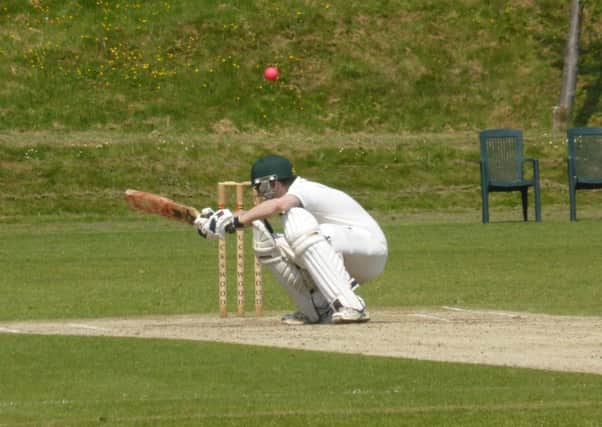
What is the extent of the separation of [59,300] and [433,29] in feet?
83.5

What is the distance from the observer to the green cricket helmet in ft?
39.8

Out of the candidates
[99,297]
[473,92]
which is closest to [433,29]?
[473,92]

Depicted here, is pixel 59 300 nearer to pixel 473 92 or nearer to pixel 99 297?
pixel 99 297

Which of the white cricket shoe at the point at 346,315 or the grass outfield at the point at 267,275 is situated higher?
the white cricket shoe at the point at 346,315

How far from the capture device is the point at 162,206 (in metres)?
12.9

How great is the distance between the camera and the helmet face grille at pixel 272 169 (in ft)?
39.7

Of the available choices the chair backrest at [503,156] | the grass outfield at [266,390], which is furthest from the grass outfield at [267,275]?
the grass outfield at [266,390]

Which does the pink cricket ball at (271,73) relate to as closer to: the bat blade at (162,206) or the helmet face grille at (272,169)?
the bat blade at (162,206)

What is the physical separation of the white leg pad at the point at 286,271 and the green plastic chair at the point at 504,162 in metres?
15.1

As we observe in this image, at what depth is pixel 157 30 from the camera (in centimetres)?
3934

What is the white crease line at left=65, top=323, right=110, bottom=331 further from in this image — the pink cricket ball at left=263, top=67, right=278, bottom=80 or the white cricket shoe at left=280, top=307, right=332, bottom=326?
the pink cricket ball at left=263, top=67, right=278, bottom=80

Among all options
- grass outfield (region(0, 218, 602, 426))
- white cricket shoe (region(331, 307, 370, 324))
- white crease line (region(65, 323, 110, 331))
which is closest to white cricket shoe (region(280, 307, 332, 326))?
white cricket shoe (region(331, 307, 370, 324))

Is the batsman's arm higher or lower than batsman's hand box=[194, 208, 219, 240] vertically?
higher

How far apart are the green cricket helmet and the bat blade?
62 cm
